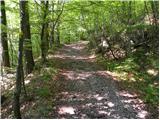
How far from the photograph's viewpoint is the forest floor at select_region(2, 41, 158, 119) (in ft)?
32.3

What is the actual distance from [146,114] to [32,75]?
303 inches

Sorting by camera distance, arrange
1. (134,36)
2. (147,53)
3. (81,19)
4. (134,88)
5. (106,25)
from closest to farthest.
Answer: (134,88) < (147,53) < (134,36) < (106,25) < (81,19)

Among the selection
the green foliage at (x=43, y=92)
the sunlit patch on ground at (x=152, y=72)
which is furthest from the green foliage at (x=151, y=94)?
the green foliage at (x=43, y=92)

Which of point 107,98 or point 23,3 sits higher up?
point 23,3

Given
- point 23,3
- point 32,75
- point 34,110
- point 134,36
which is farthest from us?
point 134,36

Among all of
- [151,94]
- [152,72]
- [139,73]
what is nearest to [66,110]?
[151,94]

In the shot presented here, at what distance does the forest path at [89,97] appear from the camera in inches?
385

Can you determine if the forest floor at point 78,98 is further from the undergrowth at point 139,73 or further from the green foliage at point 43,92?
the undergrowth at point 139,73

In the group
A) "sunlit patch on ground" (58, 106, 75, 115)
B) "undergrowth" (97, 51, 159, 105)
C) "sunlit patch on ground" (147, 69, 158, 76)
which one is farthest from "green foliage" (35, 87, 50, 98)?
"sunlit patch on ground" (147, 69, 158, 76)

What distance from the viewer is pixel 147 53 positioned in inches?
654

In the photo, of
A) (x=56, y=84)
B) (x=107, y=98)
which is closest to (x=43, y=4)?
(x=56, y=84)

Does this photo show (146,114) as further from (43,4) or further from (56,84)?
(43,4)

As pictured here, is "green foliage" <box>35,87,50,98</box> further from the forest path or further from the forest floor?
the forest path

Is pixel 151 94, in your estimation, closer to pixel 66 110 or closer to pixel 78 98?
pixel 78 98
